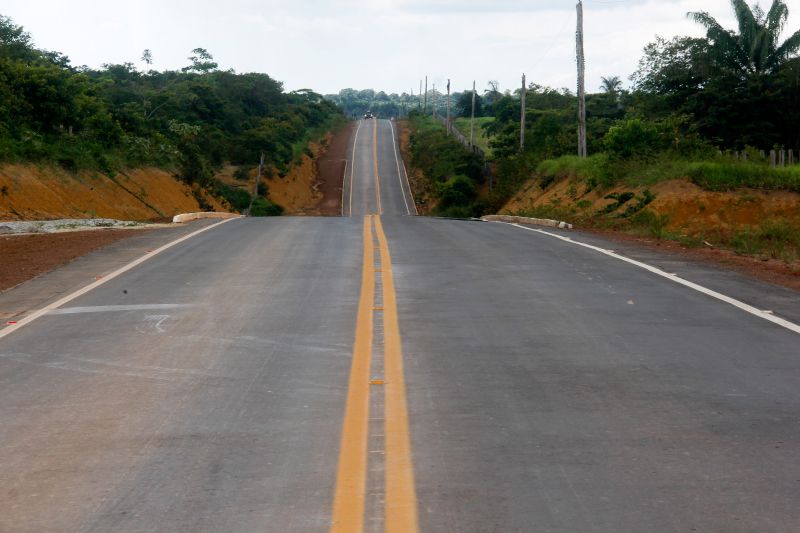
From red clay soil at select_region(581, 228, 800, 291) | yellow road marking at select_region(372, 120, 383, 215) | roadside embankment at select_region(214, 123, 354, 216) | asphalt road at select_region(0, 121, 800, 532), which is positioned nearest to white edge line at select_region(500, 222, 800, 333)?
asphalt road at select_region(0, 121, 800, 532)

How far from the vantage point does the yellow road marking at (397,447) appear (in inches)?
170

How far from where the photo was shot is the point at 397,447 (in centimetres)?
536

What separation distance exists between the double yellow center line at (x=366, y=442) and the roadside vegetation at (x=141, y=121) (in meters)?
26.5

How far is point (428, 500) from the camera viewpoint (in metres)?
4.50

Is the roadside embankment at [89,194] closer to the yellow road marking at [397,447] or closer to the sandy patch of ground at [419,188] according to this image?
the yellow road marking at [397,447]

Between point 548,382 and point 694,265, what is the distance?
8470 millimetres

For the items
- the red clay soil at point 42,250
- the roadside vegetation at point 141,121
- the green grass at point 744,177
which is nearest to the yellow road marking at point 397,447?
the red clay soil at point 42,250

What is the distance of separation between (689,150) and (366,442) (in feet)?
97.3

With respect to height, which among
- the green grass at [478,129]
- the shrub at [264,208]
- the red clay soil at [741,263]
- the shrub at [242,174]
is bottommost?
the shrub at [264,208]

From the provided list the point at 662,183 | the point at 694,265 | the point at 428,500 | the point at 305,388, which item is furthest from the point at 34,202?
the point at 428,500

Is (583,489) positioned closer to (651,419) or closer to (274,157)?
(651,419)

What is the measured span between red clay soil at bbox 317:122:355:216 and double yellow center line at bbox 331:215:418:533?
187 ft

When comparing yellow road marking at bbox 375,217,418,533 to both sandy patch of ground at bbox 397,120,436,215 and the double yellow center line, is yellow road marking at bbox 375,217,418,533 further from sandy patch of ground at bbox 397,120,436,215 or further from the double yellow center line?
sandy patch of ground at bbox 397,120,436,215

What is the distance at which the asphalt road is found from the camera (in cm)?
445
